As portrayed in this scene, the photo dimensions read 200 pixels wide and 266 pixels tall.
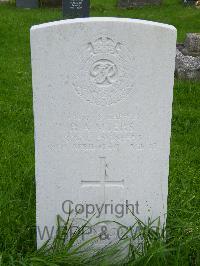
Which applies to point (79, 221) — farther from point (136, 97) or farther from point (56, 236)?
point (136, 97)

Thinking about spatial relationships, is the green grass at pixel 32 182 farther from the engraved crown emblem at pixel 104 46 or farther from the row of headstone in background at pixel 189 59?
the engraved crown emblem at pixel 104 46

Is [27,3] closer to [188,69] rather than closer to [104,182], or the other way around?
[188,69]

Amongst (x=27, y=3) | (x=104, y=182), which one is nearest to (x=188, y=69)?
(x=104, y=182)

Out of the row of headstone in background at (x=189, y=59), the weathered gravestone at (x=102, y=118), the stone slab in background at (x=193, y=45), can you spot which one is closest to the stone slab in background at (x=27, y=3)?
the row of headstone in background at (x=189, y=59)

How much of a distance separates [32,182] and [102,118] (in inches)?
49.4

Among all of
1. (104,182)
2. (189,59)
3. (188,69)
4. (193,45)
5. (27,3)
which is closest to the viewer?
(104,182)

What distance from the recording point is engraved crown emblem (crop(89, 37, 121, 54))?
3025 mm

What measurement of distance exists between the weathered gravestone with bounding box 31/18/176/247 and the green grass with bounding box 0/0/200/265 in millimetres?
189

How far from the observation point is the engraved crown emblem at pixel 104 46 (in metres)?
3.03

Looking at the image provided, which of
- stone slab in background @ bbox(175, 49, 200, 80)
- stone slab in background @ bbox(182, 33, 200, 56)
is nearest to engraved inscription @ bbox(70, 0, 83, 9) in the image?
stone slab in background @ bbox(182, 33, 200, 56)

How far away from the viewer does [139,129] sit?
3180mm

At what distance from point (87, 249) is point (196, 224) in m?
0.71

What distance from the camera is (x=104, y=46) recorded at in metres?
3.04

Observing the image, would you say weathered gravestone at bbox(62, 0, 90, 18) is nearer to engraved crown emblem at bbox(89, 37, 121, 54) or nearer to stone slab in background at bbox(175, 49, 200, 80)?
stone slab in background at bbox(175, 49, 200, 80)
